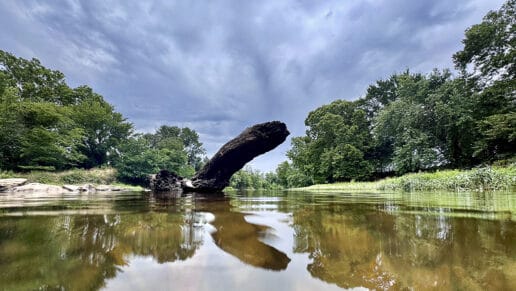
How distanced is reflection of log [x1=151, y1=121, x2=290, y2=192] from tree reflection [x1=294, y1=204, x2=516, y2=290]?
7.08 metres

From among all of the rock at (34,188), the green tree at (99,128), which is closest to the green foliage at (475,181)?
the rock at (34,188)

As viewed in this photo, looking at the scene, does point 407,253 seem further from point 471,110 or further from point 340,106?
point 340,106

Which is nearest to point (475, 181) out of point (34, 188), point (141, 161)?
point (34, 188)

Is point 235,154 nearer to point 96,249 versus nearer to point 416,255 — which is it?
point 96,249

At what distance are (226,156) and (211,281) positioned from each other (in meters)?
9.05

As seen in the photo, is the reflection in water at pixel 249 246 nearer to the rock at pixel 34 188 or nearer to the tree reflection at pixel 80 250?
the tree reflection at pixel 80 250

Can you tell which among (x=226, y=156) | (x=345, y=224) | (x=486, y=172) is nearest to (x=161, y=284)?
(x=345, y=224)

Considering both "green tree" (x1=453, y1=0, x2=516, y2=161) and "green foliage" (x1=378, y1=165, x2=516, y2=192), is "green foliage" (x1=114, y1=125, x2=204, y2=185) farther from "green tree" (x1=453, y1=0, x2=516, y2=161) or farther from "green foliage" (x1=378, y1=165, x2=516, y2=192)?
"green tree" (x1=453, y1=0, x2=516, y2=161)

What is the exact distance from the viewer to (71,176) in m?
21.0

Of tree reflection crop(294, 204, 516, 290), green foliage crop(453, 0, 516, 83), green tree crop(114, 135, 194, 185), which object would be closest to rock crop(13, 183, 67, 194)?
tree reflection crop(294, 204, 516, 290)

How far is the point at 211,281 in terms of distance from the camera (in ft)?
2.68

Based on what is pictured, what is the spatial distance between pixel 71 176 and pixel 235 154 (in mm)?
20376

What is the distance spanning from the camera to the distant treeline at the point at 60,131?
60.8 feet

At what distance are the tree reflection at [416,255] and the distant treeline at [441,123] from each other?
17.7m
